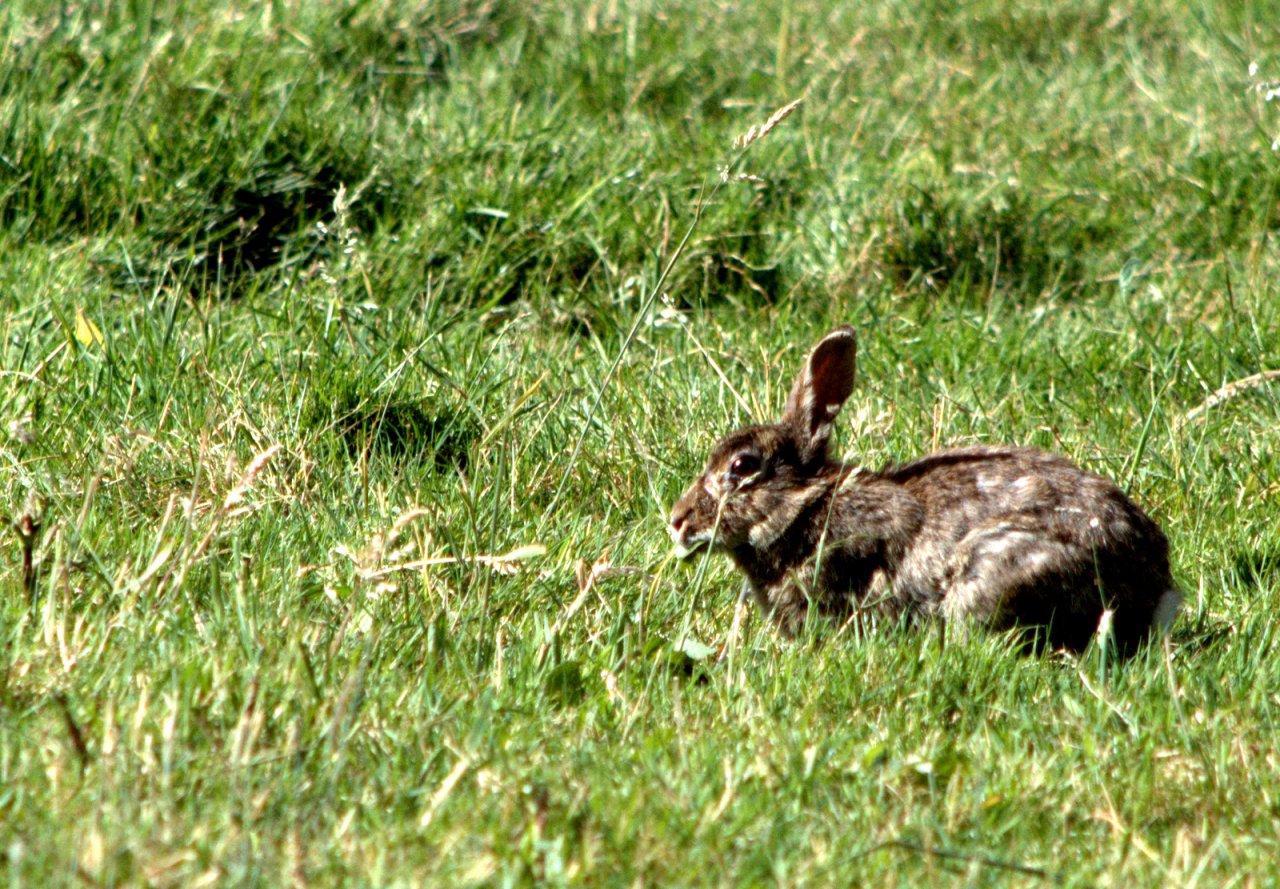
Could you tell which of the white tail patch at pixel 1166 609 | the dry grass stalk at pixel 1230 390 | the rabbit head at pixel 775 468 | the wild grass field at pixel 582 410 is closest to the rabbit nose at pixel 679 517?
the rabbit head at pixel 775 468

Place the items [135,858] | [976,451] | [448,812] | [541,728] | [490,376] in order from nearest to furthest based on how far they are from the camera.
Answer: [135,858] → [448,812] → [541,728] → [976,451] → [490,376]

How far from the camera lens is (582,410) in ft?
17.4

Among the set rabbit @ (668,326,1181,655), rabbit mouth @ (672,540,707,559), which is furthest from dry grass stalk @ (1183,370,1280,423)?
rabbit mouth @ (672,540,707,559)

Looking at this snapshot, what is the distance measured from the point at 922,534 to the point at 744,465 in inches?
21.0

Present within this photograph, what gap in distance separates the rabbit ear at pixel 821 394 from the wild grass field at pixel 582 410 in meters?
0.44

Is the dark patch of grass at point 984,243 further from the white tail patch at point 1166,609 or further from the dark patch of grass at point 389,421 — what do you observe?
the white tail patch at point 1166,609

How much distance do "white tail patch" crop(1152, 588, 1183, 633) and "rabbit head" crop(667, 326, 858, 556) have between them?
945mm

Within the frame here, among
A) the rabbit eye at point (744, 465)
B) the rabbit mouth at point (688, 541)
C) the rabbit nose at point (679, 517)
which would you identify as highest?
the rabbit eye at point (744, 465)

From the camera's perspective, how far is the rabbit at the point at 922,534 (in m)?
4.25

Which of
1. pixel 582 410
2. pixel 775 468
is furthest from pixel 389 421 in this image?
pixel 775 468

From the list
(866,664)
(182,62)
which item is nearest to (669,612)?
(866,664)

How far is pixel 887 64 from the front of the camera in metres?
8.45

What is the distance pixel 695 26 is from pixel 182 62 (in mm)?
2781

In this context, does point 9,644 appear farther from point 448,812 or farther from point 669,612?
point 669,612
